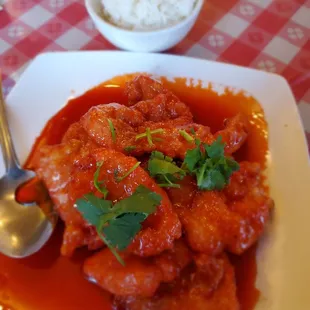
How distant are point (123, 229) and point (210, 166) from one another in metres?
0.42

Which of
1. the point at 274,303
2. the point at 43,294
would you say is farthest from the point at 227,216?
the point at 43,294

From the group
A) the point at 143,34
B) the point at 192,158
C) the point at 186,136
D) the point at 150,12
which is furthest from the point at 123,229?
the point at 150,12

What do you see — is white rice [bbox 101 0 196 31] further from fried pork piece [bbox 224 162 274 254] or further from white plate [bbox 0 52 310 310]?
fried pork piece [bbox 224 162 274 254]

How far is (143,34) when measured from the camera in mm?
1992

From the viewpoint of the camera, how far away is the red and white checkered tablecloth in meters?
2.33

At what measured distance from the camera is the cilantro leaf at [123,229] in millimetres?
1355

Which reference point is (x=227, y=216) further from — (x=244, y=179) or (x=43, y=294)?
(x=43, y=294)

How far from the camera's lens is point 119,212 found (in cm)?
136

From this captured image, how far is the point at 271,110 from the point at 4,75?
5.09ft

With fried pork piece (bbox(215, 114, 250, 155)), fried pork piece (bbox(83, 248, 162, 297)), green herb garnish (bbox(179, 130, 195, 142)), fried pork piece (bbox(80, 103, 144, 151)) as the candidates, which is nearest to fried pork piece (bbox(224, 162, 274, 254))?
fried pork piece (bbox(215, 114, 250, 155))

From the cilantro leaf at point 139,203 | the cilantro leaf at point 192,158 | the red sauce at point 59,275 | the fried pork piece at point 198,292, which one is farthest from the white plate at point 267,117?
the cilantro leaf at point 139,203

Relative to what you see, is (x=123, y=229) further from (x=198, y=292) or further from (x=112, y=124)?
(x=112, y=124)

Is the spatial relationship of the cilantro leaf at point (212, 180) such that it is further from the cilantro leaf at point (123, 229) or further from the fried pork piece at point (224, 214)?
the cilantro leaf at point (123, 229)

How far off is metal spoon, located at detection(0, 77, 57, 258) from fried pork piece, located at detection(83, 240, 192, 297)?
31 cm
